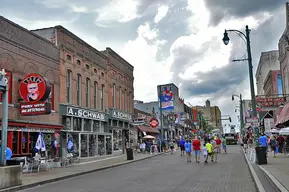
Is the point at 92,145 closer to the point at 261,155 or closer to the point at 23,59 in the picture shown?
the point at 23,59

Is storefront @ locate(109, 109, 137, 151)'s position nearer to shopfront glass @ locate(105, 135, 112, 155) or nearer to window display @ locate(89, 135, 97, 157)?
shopfront glass @ locate(105, 135, 112, 155)

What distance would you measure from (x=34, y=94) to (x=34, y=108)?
0.82 meters

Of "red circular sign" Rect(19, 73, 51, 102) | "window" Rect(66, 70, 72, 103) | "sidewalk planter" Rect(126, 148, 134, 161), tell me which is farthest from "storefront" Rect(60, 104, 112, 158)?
"red circular sign" Rect(19, 73, 51, 102)

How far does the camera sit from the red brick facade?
1917 cm

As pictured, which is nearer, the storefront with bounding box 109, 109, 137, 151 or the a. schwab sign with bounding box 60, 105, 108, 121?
the a. schwab sign with bounding box 60, 105, 108, 121

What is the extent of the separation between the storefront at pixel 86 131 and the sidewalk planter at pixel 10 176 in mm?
11496

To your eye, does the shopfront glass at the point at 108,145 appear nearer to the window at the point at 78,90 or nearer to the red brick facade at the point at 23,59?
the window at the point at 78,90

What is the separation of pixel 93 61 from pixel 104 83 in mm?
2870

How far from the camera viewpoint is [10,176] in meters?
12.4

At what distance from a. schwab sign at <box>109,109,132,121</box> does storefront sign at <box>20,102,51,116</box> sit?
14664mm

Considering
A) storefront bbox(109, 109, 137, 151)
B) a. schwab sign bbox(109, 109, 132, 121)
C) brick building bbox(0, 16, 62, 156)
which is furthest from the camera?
storefront bbox(109, 109, 137, 151)

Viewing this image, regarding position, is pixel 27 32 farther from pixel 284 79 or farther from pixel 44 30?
pixel 284 79

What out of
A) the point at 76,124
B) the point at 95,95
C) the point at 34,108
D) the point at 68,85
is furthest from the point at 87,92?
the point at 34,108

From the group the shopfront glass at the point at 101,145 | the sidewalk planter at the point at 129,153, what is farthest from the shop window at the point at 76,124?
the sidewalk planter at the point at 129,153
